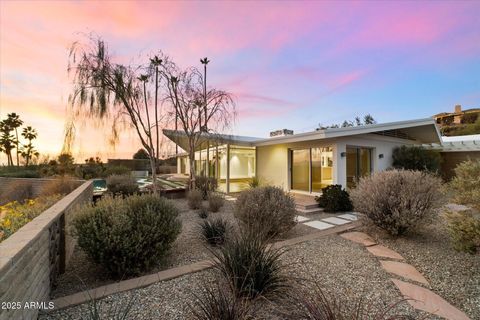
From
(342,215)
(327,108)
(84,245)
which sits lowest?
(342,215)

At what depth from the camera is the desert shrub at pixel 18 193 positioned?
11.6 metres

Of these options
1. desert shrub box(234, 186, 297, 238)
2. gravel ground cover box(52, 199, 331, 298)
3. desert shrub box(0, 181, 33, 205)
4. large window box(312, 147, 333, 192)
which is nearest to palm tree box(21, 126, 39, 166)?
desert shrub box(0, 181, 33, 205)

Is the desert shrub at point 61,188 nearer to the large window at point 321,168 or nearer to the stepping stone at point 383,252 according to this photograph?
the stepping stone at point 383,252

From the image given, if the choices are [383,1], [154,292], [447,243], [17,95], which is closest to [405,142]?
[383,1]

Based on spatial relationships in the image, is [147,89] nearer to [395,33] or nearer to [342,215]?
[342,215]

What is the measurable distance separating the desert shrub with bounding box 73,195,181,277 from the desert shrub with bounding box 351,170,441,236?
4.31m

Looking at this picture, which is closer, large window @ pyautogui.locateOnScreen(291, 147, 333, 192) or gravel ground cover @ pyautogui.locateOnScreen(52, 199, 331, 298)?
gravel ground cover @ pyautogui.locateOnScreen(52, 199, 331, 298)

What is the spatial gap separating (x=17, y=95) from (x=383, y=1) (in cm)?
1377

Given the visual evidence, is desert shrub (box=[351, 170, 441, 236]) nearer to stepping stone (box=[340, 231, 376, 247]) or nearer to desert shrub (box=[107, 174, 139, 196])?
stepping stone (box=[340, 231, 376, 247])

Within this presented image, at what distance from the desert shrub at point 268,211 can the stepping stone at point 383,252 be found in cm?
176

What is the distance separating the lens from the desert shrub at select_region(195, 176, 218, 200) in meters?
11.3

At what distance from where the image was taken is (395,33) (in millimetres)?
9258

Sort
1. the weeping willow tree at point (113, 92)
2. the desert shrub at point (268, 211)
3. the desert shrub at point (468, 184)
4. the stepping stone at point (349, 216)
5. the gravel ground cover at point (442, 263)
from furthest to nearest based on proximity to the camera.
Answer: the stepping stone at point (349, 216), the weeping willow tree at point (113, 92), the desert shrub at point (268, 211), the desert shrub at point (468, 184), the gravel ground cover at point (442, 263)

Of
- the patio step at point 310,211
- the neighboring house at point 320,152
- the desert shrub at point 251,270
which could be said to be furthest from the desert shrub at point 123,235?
the neighboring house at point 320,152
